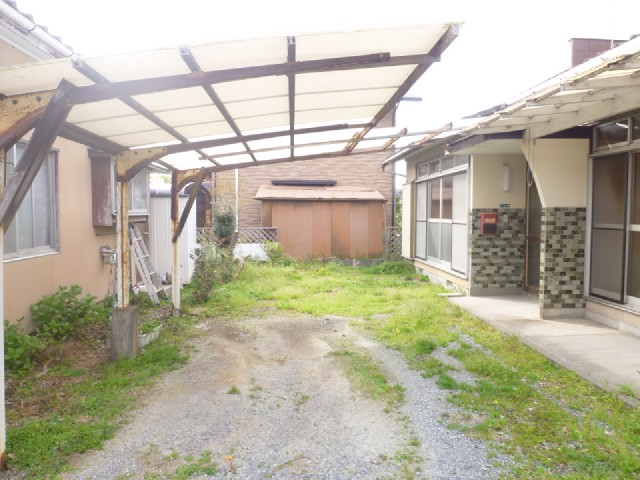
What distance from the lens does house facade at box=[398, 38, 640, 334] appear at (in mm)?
4738

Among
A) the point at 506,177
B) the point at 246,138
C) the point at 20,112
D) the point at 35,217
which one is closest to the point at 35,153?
the point at 20,112

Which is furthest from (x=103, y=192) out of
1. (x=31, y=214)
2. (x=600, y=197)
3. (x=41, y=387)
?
(x=600, y=197)

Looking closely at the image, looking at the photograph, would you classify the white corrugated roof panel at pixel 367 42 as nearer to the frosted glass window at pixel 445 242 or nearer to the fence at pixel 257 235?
the frosted glass window at pixel 445 242

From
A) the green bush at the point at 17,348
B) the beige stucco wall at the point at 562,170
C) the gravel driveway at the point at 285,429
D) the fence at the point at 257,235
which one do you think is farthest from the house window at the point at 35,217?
the fence at the point at 257,235

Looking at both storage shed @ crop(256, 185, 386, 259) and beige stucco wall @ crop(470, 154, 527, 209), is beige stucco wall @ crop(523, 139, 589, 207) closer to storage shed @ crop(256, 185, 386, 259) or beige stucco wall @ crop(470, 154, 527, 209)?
beige stucco wall @ crop(470, 154, 527, 209)

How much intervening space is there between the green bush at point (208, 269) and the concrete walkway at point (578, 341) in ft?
14.1

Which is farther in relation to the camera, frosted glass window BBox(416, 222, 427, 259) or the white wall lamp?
frosted glass window BBox(416, 222, 427, 259)

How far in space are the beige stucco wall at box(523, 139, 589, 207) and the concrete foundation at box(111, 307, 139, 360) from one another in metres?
5.06

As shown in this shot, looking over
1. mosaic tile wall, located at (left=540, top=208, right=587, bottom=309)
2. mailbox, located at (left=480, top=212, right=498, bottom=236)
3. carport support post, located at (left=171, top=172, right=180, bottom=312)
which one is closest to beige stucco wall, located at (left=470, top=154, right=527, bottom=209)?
mailbox, located at (left=480, top=212, right=498, bottom=236)

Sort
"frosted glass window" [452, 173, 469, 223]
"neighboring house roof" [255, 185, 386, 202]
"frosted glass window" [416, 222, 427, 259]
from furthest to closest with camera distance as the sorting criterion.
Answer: "neighboring house roof" [255, 185, 386, 202], "frosted glass window" [416, 222, 427, 259], "frosted glass window" [452, 173, 469, 223]

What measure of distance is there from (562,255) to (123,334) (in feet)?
17.2

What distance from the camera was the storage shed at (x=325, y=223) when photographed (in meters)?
15.3

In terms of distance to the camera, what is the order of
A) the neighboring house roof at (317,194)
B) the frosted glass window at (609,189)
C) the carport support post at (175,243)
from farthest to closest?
the neighboring house roof at (317,194)
the carport support post at (175,243)
the frosted glass window at (609,189)

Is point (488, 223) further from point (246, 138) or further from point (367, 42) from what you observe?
point (367, 42)
